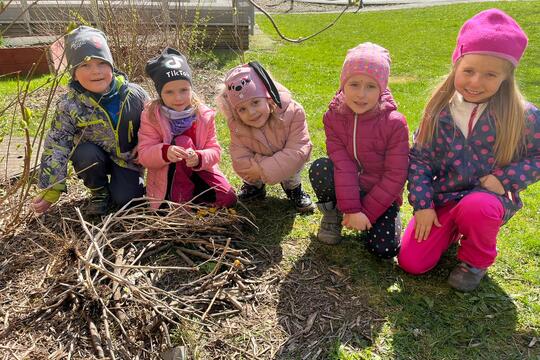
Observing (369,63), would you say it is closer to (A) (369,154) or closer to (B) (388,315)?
(A) (369,154)

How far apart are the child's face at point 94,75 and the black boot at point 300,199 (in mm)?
1372

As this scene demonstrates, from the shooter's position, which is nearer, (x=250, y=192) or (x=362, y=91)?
(x=362, y=91)

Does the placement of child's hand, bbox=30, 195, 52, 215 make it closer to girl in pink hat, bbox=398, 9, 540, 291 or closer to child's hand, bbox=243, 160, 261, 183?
child's hand, bbox=243, 160, 261, 183

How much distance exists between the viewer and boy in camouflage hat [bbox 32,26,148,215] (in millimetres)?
2814

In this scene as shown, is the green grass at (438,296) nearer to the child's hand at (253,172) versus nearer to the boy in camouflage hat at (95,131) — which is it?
the child's hand at (253,172)

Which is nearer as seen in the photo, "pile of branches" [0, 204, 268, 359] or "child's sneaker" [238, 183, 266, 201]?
"pile of branches" [0, 204, 268, 359]

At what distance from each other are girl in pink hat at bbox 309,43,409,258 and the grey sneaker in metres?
0.07

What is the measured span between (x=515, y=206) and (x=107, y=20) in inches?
178

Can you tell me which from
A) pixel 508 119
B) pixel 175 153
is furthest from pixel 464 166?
pixel 175 153

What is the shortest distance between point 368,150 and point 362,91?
36 centimetres

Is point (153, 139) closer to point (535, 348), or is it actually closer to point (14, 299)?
point (14, 299)

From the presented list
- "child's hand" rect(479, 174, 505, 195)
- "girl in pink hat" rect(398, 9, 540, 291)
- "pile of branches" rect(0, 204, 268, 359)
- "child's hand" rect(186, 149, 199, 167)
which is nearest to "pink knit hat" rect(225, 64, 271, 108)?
"child's hand" rect(186, 149, 199, 167)

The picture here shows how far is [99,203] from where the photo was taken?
3.09 m

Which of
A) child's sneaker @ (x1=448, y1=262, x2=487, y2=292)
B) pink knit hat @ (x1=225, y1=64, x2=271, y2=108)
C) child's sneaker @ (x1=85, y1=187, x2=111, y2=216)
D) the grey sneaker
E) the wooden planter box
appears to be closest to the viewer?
child's sneaker @ (x1=448, y1=262, x2=487, y2=292)
